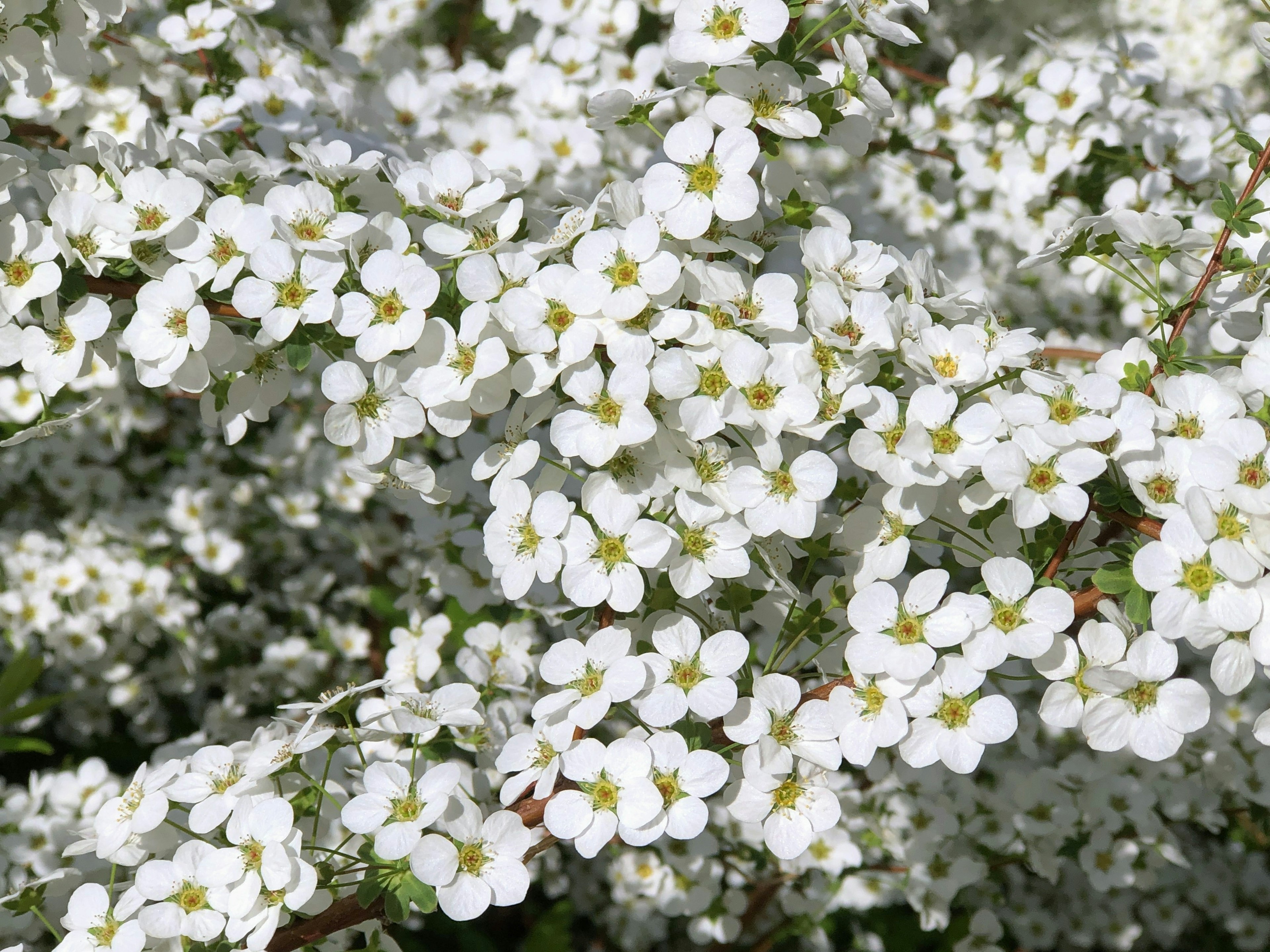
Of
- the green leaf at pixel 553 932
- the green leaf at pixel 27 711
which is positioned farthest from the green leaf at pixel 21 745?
the green leaf at pixel 553 932

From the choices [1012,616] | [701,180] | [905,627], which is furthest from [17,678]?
[1012,616]

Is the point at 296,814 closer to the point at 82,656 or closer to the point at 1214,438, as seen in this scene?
the point at 1214,438

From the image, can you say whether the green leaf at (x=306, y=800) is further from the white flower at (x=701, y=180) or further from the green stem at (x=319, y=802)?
the white flower at (x=701, y=180)

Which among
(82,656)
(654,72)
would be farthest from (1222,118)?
(82,656)

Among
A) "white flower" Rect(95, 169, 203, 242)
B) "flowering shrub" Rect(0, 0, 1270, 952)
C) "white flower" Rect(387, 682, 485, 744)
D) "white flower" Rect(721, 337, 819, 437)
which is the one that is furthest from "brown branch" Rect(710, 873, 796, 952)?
"white flower" Rect(95, 169, 203, 242)

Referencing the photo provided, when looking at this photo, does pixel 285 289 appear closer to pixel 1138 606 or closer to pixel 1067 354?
pixel 1138 606

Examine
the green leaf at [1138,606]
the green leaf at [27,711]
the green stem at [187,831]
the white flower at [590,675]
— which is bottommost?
the green leaf at [27,711]
